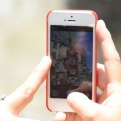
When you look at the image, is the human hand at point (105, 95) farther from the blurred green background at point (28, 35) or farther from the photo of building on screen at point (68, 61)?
the blurred green background at point (28, 35)

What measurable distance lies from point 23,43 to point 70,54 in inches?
36.6

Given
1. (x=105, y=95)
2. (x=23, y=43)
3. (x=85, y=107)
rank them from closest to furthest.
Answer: (x=85, y=107) → (x=105, y=95) → (x=23, y=43)

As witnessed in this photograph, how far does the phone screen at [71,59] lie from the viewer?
33.7 inches

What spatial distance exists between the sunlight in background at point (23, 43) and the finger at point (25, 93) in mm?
666

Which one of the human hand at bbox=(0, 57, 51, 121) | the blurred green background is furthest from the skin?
the blurred green background

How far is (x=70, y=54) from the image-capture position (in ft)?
2.84

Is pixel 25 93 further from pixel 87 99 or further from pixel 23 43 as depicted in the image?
pixel 23 43

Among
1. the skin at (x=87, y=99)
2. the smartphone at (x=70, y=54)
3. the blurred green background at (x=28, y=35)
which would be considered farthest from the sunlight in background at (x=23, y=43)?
the skin at (x=87, y=99)

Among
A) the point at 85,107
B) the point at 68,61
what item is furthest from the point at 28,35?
the point at 85,107

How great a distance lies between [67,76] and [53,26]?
126mm

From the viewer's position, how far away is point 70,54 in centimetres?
87

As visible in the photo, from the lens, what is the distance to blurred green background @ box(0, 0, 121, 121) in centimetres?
153

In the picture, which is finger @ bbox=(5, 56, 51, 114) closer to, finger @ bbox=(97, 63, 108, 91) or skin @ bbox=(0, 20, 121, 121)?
skin @ bbox=(0, 20, 121, 121)

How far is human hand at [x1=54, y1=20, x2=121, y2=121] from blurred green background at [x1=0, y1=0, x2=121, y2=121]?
61 cm
